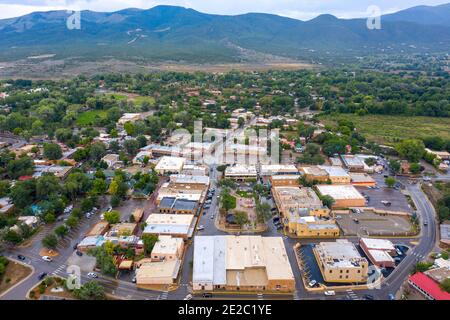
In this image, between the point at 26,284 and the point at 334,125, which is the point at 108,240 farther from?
the point at 334,125

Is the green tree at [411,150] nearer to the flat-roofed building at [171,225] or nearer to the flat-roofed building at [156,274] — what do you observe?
the flat-roofed building at [171,225]

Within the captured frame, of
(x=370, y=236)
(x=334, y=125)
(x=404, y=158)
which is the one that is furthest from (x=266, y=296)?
(x=334, y=125)

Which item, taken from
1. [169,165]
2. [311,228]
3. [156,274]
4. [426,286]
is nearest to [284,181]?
[311,228]

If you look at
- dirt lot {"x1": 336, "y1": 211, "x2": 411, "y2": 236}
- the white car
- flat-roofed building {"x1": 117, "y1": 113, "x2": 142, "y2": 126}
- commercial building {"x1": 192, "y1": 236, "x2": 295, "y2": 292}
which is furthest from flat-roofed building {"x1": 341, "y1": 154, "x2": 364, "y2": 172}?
flat-roofed building {"x1": 117, "y1": 113, "x2": 142, "y2": 126}

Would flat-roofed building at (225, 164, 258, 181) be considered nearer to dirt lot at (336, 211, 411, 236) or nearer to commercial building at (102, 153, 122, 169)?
dirt lot at (336, 211, 411, 236)

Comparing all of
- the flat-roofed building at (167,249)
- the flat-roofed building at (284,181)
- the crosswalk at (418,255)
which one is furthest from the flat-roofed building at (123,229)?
the crosswalk at (418,255)
